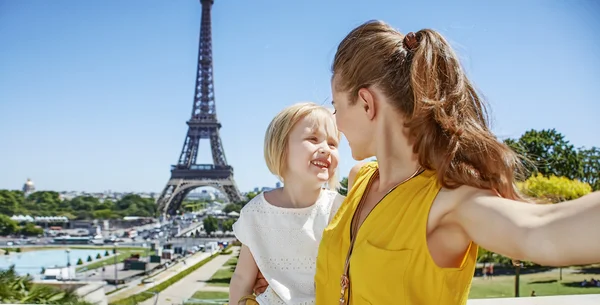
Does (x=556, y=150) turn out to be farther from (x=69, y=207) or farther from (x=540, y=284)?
(x=69, y=207)

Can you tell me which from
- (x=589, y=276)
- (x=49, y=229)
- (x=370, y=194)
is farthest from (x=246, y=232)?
(x=49, y=229)

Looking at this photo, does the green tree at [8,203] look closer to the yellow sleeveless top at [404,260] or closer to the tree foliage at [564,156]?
the tree foliage at [564,156]

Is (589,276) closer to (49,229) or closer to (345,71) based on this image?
(345,71)

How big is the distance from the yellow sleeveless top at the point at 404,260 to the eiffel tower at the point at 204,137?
41.6m

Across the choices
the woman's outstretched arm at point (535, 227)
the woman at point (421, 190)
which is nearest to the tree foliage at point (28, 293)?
the woman at point (421, 190)

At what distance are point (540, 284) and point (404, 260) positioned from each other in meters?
15.4

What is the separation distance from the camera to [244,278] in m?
1.70

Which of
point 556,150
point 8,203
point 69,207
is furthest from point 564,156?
point 69,207

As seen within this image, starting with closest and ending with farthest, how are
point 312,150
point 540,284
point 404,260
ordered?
point 404,260
point 312,150
point 540,284

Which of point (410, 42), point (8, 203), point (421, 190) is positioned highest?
point (8, 203)

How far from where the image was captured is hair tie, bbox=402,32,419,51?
100 cm

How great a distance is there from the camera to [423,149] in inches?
38.0

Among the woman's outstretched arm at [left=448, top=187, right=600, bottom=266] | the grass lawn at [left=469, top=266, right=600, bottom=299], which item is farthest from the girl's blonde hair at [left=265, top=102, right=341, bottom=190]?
the grass lawn at [left=469, top=266, right=600, bottom=299]

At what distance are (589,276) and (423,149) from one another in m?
16.7
